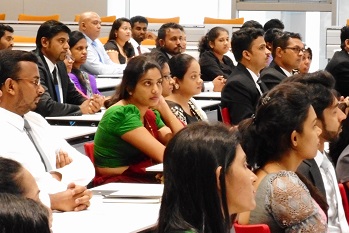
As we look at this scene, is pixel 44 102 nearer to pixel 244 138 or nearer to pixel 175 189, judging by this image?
pixel 244 138

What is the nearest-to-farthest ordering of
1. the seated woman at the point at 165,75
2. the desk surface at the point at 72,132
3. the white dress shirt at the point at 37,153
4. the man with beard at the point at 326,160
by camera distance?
the man with beard at the point at 326,160 < the white dress shirt at the point at 37,153 < the desk surface at the point at 72,132 < the seated woman at the point at 165,75

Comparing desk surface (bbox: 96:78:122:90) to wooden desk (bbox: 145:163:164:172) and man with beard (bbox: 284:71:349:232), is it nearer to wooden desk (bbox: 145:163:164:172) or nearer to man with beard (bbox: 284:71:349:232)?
wooden desk (bbox: 145:163:164:172)

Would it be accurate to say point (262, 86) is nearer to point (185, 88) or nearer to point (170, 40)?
point (185, 88)

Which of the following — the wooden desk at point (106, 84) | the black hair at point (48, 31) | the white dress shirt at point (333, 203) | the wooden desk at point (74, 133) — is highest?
the black hair at point (48, 31)

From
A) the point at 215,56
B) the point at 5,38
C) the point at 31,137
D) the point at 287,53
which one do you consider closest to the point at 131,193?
the point at 31,137

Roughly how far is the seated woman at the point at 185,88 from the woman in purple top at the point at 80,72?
4.71ft

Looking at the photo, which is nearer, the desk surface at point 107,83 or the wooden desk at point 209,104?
the wooden desk at point 209,104

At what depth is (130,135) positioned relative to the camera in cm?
444

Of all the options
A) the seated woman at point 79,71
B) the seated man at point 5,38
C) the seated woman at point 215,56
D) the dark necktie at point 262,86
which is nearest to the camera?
the dark necktie at point 262,86

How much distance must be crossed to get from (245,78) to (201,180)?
13.7 ft

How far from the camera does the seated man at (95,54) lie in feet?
30.1

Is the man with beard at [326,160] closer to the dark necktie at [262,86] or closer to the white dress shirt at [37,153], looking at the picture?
the white dress shirt at [37,153]

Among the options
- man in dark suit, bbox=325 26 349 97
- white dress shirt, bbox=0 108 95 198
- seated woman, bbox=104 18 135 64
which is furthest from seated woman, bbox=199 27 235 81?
white dress shirt, bbox=0 108 95 198

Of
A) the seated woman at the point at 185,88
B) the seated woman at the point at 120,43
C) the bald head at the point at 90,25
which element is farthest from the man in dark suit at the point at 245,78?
the seated woman at the point at 120,43
